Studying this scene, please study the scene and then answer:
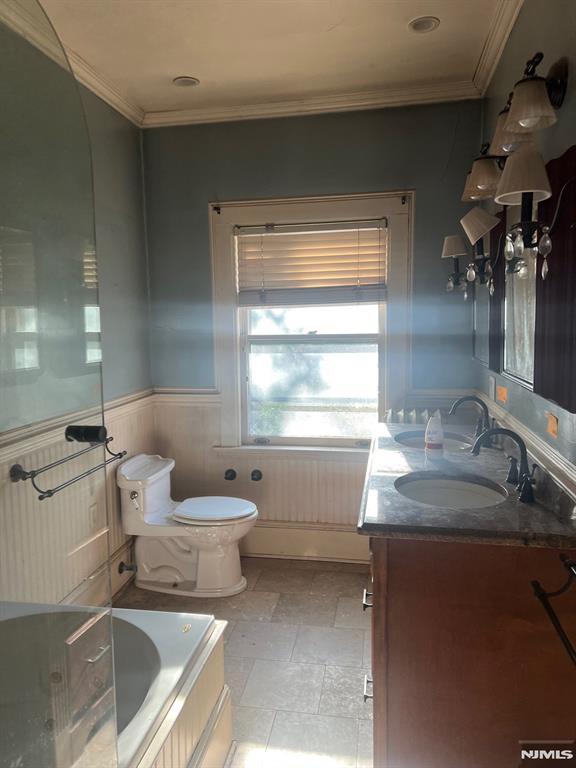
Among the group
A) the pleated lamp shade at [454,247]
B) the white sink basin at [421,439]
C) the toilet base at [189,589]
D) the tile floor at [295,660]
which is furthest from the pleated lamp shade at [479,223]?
the toilet base at [189,589]

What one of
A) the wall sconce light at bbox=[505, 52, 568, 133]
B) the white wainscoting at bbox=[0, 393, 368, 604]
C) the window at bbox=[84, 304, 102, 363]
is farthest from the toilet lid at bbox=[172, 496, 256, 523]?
the wall sconce light at bbox=[505, 52, 568, 133]

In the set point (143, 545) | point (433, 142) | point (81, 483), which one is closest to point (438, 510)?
point (81, 483)

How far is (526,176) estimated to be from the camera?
1.38 m

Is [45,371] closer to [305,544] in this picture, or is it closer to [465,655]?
[465,655]

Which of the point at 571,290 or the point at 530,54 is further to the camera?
the point at 530,54

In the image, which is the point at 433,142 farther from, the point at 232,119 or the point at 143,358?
the point at 143,358

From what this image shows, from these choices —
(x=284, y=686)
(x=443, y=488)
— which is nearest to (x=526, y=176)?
(x=443, y=488)

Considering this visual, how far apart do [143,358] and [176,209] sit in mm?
917

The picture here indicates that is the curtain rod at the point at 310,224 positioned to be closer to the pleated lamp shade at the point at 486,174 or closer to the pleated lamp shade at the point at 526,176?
the pleated lamp shade at the point at 486,174

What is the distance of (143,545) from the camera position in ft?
9.55

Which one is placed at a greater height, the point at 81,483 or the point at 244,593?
the point at 81,483

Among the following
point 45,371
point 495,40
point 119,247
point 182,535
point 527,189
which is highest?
point 495,40

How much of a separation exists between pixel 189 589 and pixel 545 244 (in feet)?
7.79

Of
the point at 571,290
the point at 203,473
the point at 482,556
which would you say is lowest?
the point at 203,473
